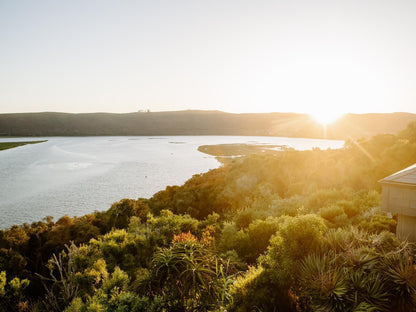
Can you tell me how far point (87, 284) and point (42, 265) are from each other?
863 cm

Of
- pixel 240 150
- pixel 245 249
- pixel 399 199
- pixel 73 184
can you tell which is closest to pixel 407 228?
pixel 399 199

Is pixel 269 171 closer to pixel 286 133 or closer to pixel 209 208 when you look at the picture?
pixel 209 208

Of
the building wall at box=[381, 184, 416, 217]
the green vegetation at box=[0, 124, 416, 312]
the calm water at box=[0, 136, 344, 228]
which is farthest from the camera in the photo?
the calm water at box=[0, 136, 344, 228]

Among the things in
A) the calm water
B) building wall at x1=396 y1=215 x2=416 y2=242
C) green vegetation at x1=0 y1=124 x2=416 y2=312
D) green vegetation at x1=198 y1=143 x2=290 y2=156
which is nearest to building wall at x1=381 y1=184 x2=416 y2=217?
building wall at x1=396 y1=215 x2=416 y2=242

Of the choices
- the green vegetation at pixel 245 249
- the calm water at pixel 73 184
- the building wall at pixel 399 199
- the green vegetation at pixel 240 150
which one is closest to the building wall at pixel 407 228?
the building wall at pixel 399 199

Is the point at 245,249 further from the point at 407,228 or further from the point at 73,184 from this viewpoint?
the point at 73,184

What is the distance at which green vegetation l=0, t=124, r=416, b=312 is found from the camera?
19.0 ft

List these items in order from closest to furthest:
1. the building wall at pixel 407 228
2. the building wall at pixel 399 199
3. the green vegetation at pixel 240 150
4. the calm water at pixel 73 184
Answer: the building wall at pixel 399 199, the building wall at pixel 407 228, the calm water at pixel 73 184, the green vegetation at pixel 240 150

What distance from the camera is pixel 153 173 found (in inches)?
1964

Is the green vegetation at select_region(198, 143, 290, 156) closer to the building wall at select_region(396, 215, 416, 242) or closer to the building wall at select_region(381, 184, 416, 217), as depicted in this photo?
the building wall at select_region(381, 184, 416, 217)

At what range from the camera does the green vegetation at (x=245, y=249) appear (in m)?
5.80

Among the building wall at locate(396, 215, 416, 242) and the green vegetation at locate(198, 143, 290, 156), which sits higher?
the building wall at locate(396, 215, 416, 242)

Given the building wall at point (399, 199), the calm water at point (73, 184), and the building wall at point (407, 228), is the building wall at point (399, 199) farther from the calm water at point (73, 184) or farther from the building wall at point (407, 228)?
the calm water at point (73, 184)

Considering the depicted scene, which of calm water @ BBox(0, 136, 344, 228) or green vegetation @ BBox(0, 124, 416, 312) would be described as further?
calm water @ BBox(0, 136, 344, 228)
